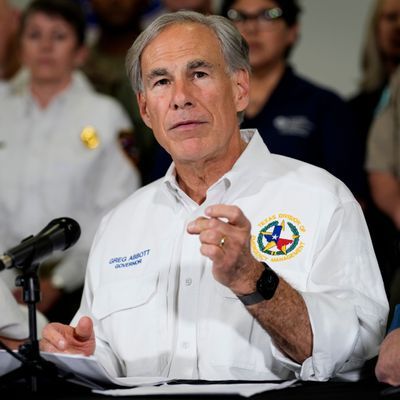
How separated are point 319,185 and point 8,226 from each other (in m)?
2.27

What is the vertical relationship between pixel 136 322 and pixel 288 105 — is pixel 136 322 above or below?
below

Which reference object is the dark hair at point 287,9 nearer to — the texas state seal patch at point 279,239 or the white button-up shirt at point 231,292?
the white button-up shirt at point 231,292

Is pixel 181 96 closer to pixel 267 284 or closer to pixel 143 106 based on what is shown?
pixel 143 106

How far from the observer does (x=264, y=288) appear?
8.19ft

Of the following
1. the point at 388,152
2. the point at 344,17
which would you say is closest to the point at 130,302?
the point at 388,152

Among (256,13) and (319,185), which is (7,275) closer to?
(256,13)

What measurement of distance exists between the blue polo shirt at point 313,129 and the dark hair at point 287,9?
0.32m

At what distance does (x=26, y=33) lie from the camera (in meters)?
5.05

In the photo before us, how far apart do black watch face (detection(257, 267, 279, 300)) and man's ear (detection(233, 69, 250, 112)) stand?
0.77m

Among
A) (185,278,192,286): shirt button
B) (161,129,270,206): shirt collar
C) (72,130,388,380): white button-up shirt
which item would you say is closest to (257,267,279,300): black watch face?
(72,130,388,380): white button-up shirt

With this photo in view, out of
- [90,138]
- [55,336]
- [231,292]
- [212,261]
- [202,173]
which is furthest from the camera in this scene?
[90,138]

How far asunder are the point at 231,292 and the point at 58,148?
2.27 meters

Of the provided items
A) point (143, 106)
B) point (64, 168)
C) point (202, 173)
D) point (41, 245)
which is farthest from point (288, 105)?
point (41, 245)

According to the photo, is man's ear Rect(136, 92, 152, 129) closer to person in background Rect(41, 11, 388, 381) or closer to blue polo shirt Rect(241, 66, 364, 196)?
person in background Rect(41, 11, 388, 381)
